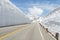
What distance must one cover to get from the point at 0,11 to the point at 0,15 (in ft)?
2.23

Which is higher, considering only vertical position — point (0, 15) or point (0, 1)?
point (0, 1)

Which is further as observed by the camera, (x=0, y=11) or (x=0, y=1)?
(x=0, y=1)

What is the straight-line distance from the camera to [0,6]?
117 feet

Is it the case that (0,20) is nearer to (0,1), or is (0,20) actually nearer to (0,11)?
(0,11)

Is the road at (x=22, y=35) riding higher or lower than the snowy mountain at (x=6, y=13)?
lower

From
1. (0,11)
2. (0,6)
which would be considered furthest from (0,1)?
(0,11)

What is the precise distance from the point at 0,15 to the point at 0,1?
15.4ft

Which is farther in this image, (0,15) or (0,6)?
(0,6)

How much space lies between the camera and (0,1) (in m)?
37.3

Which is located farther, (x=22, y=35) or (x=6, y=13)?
(x=6, y=13)

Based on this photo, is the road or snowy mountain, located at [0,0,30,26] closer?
the road

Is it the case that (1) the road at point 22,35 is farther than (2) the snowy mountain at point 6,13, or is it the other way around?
(2) the snowy mountain at point 6,13

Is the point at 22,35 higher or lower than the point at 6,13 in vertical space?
lower

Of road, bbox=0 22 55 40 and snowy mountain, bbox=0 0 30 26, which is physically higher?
snowy mountain, bbox=0 0 30 26
